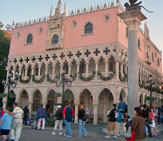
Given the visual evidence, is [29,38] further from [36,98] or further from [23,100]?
[23,100]

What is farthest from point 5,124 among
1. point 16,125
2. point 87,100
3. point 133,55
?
point 87,100

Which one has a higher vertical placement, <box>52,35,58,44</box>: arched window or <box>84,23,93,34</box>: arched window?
<box>84,23,93,34</box>: arched window

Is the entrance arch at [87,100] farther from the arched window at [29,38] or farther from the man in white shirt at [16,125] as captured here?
the man in white shirt at [16,125]

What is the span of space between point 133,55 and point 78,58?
13483 mm

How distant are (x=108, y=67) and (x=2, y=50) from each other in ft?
60.0

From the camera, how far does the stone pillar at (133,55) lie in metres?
9.99

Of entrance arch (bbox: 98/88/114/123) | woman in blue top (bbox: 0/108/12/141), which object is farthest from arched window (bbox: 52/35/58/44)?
woman in blue top (bbox: 0/108/12/141)

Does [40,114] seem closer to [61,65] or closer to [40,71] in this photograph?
[61,65]

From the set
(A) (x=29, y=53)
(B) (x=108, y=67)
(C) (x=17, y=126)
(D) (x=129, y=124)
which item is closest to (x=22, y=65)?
(A) (x=29, y=53)

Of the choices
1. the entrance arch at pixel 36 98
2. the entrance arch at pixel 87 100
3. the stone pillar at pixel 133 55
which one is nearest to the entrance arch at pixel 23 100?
the entrance arch at pixel 36 98

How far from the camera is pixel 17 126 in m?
7.75

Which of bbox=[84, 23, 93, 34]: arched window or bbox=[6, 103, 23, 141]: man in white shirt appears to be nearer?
bbox=[6, 103, 23, 141]: man in white shirt

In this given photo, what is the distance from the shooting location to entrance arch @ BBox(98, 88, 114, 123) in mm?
23078

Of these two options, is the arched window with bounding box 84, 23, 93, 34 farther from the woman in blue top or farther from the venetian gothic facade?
the woman in blue top
